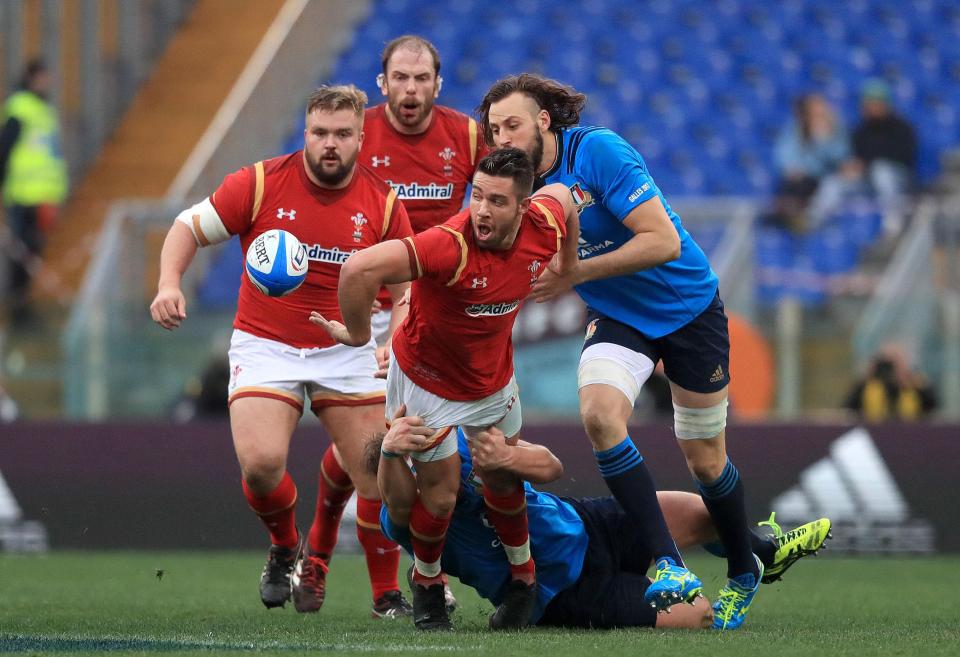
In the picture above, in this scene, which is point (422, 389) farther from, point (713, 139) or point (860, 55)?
point (860, 55)

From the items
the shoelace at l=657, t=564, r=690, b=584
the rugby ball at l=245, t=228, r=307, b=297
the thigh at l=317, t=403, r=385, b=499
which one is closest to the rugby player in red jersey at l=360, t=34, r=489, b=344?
the thigh at l=317, t=403, r=385, b=499

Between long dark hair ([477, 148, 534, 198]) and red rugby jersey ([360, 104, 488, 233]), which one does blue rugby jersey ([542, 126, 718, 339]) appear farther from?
red rugby jersey ([360, 104, 488, 233])

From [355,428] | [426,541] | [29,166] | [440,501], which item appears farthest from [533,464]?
[29,166]

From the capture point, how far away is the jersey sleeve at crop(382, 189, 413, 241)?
7.20m

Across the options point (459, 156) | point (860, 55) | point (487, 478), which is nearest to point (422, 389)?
point (487, 478)

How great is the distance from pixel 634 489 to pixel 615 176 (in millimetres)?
1232

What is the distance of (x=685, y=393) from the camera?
22.1 ft

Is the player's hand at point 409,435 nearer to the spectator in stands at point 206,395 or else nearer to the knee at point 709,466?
the knee at point 709,466

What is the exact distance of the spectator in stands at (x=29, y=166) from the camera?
47.9 ft

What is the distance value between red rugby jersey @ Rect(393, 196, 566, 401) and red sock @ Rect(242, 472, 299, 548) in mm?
1158

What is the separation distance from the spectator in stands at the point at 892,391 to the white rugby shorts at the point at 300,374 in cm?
505

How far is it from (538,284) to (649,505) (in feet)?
3.14

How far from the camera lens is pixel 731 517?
677 centimetres

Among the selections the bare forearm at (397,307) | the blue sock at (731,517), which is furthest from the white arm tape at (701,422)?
the bare forearm at (397,307)
